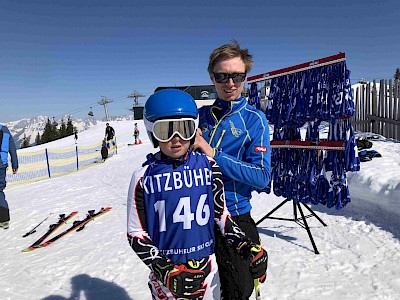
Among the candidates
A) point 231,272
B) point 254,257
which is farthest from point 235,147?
point 231,272

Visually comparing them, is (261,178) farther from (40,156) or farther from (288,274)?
(40,156)

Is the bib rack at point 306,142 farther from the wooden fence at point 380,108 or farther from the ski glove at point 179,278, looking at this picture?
the wooden fence at point 380,108

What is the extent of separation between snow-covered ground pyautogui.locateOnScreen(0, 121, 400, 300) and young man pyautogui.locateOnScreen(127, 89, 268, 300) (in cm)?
191

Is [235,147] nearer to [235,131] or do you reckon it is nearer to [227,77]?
[235,131]

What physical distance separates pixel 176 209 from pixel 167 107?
0.59 metres

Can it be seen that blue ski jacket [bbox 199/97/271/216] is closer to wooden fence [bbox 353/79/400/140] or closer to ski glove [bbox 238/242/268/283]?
ski glove [bbox 238/242/268/283]

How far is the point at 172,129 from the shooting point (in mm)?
1603

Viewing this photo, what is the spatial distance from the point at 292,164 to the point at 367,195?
5.97ft

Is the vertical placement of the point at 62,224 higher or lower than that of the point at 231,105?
lower

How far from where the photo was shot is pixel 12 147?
6.01 metres

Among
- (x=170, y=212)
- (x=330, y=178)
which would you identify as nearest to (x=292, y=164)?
(x=330, y=178)

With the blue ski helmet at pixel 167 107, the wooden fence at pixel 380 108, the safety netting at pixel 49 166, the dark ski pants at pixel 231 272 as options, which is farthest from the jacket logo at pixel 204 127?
the safety netting at pixel 49 166

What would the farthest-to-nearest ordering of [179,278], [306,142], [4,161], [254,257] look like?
[4,161] < [306,142] < [254,257] < [179,278]

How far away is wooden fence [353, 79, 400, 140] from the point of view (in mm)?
10477
